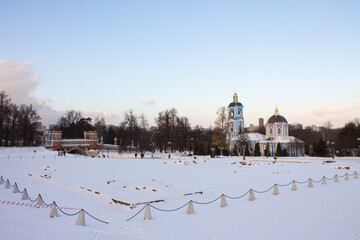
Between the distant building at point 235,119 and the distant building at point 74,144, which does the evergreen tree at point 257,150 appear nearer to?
the distant building at point 235,119

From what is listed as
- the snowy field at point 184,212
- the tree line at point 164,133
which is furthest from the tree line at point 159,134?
the snowy field at point 184,212

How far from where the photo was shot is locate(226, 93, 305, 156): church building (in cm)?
6638

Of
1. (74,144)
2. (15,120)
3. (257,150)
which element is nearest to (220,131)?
(257,150)

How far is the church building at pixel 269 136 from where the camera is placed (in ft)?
218

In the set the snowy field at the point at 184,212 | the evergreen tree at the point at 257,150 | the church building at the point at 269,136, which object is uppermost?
the church building at the point at 269,136

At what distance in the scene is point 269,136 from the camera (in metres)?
72.2

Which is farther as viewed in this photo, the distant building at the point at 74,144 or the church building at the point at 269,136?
the church building at the point at 269,136

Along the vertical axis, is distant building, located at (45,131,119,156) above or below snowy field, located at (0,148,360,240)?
above

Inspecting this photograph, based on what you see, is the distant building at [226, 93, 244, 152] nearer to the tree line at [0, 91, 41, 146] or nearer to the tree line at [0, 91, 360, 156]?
the tree line at [0, 91, 360, 156]

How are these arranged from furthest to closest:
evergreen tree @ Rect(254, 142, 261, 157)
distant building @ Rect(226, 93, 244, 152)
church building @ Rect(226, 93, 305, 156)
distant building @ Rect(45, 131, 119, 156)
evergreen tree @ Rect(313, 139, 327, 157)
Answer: distant building @ Rect(226, 93, 244, 152) < church building @ Rect(226, 93, 305, 156) < distant building @ Rect(45, 131, 119, 156) < evergreen tree @ Rect(254, 142, 261, 157) < evergreen tree @ Rect(313, 139, 327, 157)

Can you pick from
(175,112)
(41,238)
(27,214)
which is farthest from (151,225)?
(175,112)

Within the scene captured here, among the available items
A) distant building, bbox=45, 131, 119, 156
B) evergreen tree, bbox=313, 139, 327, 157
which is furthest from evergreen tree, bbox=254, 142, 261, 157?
distant building, bbox=45, 131, 119, 156

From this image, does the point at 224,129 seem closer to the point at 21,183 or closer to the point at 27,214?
the point at 21,183

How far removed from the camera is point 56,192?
20.9 m
